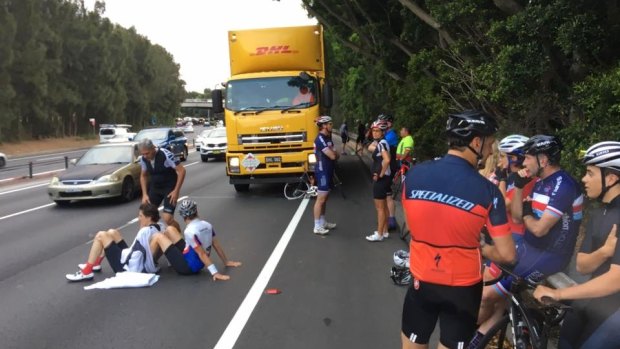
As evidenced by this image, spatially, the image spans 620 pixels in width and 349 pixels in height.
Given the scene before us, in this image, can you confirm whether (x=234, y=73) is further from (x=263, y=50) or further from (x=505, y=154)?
(x=505, y=154)

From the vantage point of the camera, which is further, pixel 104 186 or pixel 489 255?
pixel 104 186

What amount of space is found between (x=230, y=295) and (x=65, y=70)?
203ft

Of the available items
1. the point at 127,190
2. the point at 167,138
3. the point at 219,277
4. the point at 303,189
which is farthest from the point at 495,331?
the point at 167,138

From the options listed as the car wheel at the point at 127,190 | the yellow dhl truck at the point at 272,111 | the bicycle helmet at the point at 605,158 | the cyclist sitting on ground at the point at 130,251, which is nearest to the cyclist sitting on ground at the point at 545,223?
the bicycle helmet at the point at 605,158

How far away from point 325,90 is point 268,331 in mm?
8439

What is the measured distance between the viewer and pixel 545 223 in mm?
3289

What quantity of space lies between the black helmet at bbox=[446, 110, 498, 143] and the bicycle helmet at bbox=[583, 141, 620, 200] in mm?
650

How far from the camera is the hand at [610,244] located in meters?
2.61

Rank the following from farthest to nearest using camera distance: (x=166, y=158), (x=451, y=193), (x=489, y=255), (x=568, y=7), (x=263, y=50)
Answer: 1. (x=263, y=50)
2. (x=166, y=158)
3. (x=568, y=7)
4. (x=489, y=255)
5. (x=451, y=193)

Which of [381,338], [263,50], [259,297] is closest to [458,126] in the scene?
[381,338]

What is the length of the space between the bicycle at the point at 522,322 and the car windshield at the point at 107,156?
1146cm

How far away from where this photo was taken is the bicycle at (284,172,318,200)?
1215 cm

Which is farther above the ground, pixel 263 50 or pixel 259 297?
pixel 263 50

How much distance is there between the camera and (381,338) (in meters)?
4.46
